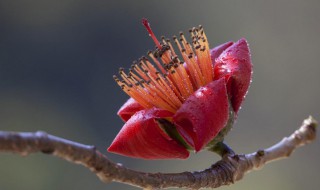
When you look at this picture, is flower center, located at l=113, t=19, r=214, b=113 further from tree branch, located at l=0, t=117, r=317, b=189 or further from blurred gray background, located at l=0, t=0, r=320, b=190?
blurred gray background, located at l=0, t=0, r=320, b=190

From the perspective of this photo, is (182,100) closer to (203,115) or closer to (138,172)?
(203,115)

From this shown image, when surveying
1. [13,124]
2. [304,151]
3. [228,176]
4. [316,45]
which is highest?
[228,176]

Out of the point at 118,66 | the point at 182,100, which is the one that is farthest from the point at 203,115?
the point at 118,66

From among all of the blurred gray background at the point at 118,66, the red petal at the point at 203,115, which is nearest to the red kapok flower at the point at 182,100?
the red petal at the point at 203,115

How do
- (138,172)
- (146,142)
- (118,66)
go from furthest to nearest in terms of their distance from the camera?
(118,66), (146,142), (138,172)

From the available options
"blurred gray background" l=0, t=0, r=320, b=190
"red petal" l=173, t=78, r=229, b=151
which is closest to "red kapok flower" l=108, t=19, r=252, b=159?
"red petal" l=173, t=78, r=229, b=151

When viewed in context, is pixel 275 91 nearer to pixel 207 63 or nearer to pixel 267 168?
pixel 267 168

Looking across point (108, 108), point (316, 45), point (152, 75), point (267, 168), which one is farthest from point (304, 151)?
point (152, 75)
